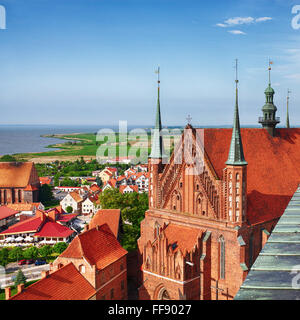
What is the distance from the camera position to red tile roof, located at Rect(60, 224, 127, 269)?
90.2 feet

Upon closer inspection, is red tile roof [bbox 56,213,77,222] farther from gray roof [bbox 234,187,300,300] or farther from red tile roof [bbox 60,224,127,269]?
gray roof [bbox 234,187,300,300]

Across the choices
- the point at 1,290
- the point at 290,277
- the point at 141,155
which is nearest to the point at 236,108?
the point at 290,277

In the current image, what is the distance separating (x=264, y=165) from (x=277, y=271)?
25707mm

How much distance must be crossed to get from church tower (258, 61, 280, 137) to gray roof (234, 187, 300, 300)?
2750 centimetres

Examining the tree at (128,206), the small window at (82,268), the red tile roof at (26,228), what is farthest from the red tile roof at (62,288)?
the red tile roof at (26,228)

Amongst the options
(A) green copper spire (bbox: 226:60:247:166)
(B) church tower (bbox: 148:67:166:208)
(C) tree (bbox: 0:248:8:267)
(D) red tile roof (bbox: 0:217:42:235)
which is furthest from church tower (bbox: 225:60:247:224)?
(D) red tile roof (bbox: 0:217:42:235)

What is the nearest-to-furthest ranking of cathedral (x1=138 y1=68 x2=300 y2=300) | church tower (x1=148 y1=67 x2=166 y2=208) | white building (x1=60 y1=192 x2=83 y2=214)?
cathedral (x1=138 y1=68 x2=300 y2=300), church tower (x1=148 y1=67 x2=166 y2=208), white building (x1=60 y1=192 x2=83 y2=214)

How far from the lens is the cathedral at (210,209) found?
82.7 ft

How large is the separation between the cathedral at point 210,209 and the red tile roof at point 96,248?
2.97 metres

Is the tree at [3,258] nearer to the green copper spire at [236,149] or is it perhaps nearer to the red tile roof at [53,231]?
the red tile roof at [53,231]

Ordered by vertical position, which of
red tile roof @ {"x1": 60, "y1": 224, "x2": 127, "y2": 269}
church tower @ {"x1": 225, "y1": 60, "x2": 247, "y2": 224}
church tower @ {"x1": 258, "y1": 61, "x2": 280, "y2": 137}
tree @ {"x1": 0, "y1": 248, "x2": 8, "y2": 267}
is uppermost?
church tower @ {"x1": 258, "y1": 61, "x2": 280, "y2": 137}

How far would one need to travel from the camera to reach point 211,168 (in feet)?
87.4

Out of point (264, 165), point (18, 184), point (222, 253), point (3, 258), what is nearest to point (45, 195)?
point (18, 184)
